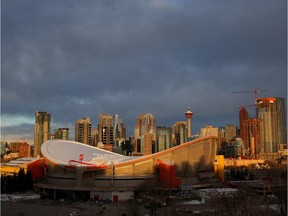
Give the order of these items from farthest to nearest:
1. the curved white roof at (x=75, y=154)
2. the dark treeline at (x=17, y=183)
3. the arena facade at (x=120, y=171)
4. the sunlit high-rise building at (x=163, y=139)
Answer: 1. the sunlit high-rise building at (x=163, y=139)
2. the dark treeline at (x=17, y=183)
3. the curved white roof at (x=75, y=154)
4. the arena facade at (x=120, y=171)

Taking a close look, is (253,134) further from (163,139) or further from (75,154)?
(75,154)

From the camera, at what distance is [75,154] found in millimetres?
53594

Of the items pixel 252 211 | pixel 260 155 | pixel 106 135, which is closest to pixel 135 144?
pixel 106 135

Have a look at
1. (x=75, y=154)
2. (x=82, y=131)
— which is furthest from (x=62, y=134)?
(x=75, y=154)

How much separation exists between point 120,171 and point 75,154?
30.5 ft

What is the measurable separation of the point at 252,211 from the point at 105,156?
105 ft

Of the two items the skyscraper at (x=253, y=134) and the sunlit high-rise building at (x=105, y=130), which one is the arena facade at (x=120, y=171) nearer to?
the sunlit high-rise building at (x=105, y=130)

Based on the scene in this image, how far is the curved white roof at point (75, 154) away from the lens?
49609 millimetres

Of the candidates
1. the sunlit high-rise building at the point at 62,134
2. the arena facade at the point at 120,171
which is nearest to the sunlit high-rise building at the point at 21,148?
the sunlit high-rise building at the point at 62,134

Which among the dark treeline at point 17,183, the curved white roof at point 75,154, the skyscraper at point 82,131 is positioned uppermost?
the skyscraper at point 82,131

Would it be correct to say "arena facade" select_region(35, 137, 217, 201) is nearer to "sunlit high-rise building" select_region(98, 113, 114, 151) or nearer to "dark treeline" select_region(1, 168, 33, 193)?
"dark treeline" select_region(1, 168, 33, 193)

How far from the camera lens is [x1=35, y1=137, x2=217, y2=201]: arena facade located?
45.9 meters

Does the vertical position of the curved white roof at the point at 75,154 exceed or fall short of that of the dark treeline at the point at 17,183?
it exceeds it

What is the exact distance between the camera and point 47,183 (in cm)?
5094
